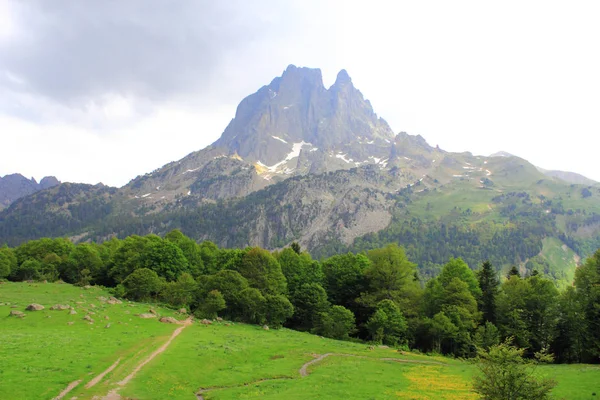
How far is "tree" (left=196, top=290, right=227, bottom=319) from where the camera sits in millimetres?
71062

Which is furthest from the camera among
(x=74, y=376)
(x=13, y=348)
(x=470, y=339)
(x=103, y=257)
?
(x=103, y=257)

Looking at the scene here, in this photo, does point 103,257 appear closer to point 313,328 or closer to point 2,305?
point 2,305

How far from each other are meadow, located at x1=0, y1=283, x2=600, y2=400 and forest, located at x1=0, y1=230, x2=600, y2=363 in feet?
50.0

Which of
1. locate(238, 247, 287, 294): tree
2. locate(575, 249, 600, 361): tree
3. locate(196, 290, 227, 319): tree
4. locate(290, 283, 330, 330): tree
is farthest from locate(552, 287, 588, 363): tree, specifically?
locate(196, 290, 227, 319): tree

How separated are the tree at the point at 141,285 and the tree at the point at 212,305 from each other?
1320cm

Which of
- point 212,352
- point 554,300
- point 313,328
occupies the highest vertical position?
point 554,300

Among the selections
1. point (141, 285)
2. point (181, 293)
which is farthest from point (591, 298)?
point (141, 285)

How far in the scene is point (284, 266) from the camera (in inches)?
4006

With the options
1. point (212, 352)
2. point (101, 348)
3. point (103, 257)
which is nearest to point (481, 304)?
point (212, 352)

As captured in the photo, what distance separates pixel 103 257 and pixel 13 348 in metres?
86.0

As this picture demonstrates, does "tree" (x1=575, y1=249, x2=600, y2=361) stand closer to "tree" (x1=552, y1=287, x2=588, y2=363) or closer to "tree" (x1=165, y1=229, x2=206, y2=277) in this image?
"tree" (x1=552, y1=287, x2=588, y2=363)

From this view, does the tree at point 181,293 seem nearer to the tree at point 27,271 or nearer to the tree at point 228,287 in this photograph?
the tree at point 228,287

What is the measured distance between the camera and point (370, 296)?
8731cm

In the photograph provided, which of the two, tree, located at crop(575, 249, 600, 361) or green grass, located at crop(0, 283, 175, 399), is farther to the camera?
tree, located at crop(575, 249, 600, 361)
